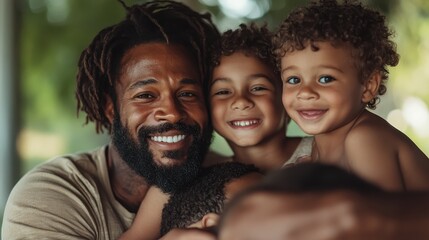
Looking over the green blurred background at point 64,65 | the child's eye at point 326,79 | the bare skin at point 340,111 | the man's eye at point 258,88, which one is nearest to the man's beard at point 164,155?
the man's eye at point 258,88

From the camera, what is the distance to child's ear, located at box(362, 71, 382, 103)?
2.29 m

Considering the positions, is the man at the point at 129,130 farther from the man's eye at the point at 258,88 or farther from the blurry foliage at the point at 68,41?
the blurry foliage at the point at 68,41

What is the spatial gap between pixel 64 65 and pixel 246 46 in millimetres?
4004

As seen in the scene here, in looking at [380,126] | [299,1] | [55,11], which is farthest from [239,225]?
[55,11]

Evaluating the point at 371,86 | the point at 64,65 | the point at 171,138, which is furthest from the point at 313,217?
the point at 64,65

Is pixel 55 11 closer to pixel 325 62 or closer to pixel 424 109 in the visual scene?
pixel 424 109

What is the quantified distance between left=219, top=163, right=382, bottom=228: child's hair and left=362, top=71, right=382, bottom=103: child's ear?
3.90 feet

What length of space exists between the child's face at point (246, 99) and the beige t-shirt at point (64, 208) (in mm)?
504

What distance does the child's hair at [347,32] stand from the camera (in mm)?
2244

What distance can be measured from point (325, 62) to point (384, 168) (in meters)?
0.43

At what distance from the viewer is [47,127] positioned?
7375 mm

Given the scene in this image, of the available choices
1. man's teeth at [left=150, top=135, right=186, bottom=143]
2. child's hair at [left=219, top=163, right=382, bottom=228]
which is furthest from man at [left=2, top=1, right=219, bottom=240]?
child's hair at [left=219, top=163, right=382, bottom=228]

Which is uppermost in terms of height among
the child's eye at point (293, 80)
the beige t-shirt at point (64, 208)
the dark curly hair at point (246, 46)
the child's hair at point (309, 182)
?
the dark curly hair at point (246, 46)

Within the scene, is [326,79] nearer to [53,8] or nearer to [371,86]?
[371,86]
